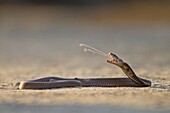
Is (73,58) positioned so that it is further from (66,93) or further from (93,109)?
(93,109)

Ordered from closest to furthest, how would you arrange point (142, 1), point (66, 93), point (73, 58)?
point (66, 93)
point (73, 58)
point (142, 1)

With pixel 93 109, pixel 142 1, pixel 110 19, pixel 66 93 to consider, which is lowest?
pixel 93 109

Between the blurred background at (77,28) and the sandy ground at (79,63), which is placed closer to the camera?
the sandy ground at (79,63)

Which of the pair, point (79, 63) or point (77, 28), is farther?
point (77, 28)

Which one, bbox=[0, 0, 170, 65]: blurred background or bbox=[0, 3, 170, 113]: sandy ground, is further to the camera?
bbox=[0, 0, 170, 65]: blurred background

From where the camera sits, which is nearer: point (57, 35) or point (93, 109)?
point (93, 109)

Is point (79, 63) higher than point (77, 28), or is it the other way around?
point (77, 28)

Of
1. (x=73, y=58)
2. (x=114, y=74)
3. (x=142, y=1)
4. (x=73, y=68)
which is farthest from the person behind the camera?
(x=142, y=1)

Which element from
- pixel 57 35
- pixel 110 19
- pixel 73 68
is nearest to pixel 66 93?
pixel 73 68
